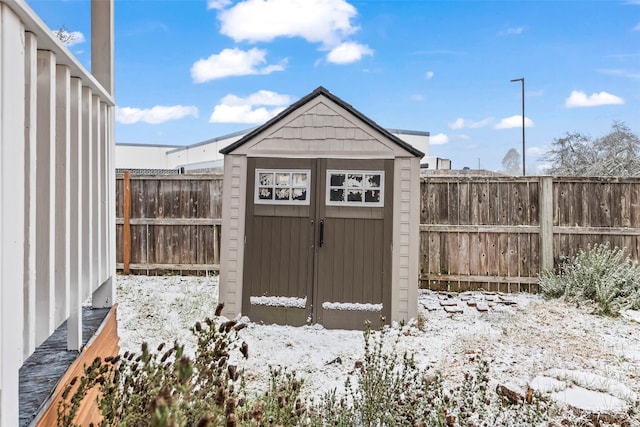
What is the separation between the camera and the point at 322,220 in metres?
4.69

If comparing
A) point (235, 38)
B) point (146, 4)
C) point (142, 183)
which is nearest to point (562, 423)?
point (146, 4)

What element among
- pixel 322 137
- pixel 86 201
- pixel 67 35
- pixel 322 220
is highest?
pixel 67 35

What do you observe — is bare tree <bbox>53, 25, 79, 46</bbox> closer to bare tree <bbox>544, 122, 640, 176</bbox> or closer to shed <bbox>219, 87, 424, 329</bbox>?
shed <bbox>219, 87, 424, 329</bbox>

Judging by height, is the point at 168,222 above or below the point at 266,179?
below

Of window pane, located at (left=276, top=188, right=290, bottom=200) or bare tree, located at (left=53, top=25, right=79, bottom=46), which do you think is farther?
bare tree, located at (left=53, top=25, right=79, bottom=46)

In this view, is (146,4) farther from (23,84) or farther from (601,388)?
(601,388)

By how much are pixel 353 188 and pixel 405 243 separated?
0.81 metres

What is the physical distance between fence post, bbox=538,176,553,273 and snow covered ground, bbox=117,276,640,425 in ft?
2.05

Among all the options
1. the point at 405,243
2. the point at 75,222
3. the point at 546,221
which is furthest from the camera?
the point at 546,221

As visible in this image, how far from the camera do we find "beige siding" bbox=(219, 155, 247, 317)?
4.82m

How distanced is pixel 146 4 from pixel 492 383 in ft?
16.5

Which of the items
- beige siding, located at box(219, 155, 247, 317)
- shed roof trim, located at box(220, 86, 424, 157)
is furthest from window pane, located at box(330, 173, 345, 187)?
beige siding, located at box(219, 155, 247, 317)

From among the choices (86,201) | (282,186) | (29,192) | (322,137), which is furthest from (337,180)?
(29,192)

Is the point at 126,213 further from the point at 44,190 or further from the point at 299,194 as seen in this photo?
the point at 44,190
